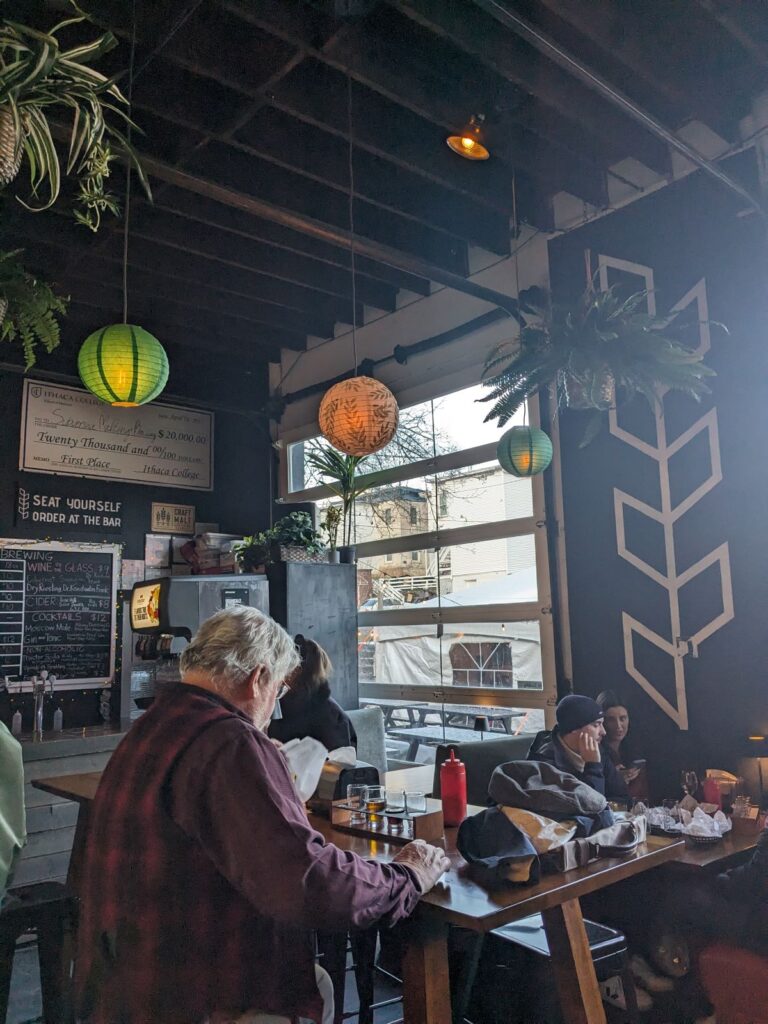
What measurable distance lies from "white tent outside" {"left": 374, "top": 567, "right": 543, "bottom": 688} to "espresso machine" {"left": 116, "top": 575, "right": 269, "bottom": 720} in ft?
3.59

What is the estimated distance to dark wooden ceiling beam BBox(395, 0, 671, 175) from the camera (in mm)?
3268

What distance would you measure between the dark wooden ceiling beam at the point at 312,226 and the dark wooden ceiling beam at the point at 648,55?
1366mm

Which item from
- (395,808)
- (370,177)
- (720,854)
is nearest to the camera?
(395,808)

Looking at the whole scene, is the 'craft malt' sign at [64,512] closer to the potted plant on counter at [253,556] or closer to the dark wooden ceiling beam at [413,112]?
the potted plant on counter at [253,556]

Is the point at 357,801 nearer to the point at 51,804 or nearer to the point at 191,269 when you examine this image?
the point at 51,804

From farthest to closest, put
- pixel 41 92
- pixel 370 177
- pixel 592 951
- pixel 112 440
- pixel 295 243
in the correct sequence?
pixel 112 440 < pixel 295 243 < pixel 370 177 < pixel 592 951 < pixel 41 92

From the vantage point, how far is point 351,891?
5.63ft

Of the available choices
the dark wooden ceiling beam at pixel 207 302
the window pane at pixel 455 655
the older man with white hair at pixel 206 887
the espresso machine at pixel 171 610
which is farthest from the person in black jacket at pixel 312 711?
the dark wooden ceiling beam at pixel 207 302

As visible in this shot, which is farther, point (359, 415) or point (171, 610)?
point (171, 610)

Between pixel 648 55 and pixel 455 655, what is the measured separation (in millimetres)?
3710

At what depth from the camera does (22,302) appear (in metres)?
2.61

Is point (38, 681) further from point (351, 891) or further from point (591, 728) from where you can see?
point (351, 891)

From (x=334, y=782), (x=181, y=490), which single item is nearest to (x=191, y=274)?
(x=181, y=490)

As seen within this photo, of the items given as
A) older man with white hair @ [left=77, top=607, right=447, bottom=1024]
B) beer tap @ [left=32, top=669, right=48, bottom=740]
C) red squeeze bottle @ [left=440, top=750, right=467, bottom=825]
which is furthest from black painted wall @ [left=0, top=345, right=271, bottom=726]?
older man with white hair @ [left=77, top=607, right=447, bottom=1024]
